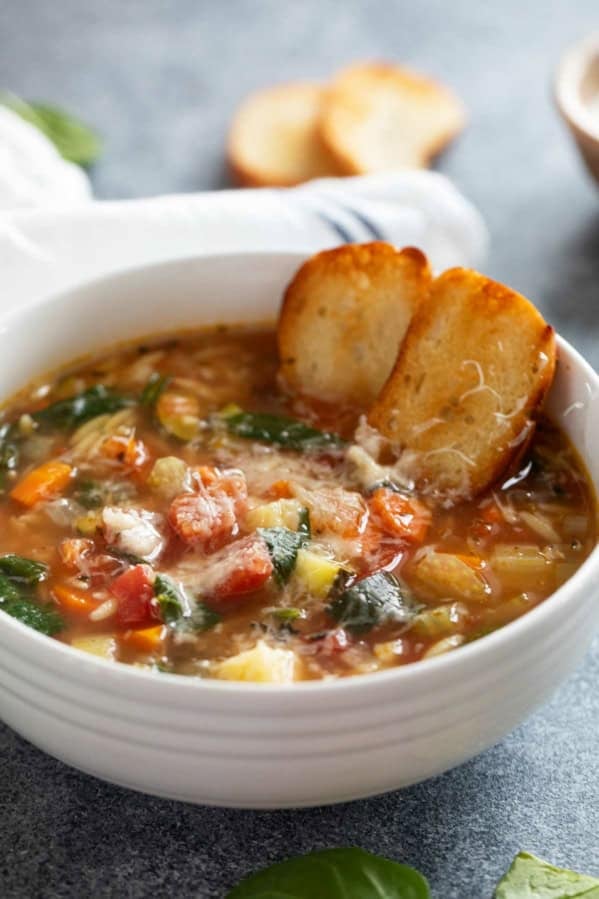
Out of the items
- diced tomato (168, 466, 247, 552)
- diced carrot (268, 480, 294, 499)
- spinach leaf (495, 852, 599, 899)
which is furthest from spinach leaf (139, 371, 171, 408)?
spinach leaf (495, 852, 599, 899)

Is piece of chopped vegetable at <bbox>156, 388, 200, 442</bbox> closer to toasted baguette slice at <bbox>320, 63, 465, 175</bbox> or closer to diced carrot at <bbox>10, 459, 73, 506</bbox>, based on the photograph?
diced carrot at <bbox>10, 459, 73, 506</bbox>

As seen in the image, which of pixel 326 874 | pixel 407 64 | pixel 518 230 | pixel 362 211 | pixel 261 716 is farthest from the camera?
pixel 407 64

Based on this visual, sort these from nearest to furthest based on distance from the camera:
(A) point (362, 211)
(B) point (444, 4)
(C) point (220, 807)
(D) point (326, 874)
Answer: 1. (D) point (326, 874)
2. (C) point (220, 807)
3. (A) point (362, 211)
4. (B) point (444, 4)

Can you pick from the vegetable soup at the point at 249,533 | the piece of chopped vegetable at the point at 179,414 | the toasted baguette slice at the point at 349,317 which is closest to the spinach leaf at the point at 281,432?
the vegetable soup at the point at 249,533

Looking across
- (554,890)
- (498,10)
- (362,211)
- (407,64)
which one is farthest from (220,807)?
(498,10)

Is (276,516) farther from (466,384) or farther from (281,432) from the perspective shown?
(466,384)

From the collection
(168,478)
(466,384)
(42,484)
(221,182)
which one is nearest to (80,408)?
(42,484)

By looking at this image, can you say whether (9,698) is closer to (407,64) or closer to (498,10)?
(407,64)
